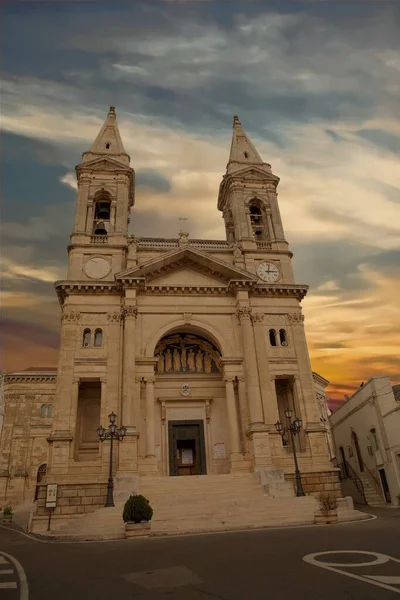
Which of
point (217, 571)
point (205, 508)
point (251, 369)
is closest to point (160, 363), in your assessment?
point (251, 369)

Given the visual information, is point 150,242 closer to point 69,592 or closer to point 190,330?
point 190,330

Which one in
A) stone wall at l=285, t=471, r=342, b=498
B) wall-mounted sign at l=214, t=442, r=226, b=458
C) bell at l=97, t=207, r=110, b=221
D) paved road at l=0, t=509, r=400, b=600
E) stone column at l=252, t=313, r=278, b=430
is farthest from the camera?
bell at l=97, t=207, r=110, b=221

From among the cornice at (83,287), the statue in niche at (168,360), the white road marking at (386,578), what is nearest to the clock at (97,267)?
the cornice at (83,287)

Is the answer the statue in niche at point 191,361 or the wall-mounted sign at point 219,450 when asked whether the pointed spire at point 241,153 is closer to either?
the statue in niche at point 191,361

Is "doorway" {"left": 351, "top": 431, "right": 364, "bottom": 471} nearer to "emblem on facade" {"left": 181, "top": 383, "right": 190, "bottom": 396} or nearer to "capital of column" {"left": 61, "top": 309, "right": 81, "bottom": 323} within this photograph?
"emblem on facade" {"left": 181, "top": 383, "right": 190, "bottom": 396}

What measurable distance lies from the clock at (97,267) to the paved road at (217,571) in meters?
19.1

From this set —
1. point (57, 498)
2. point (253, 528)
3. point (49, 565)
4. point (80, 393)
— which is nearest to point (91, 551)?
point (49, 565)

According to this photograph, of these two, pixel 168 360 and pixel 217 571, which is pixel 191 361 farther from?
pixel 217 571

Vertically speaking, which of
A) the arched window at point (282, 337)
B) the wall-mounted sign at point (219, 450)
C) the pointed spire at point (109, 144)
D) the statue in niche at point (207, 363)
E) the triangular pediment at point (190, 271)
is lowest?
the wall-mounted sign at point (219, 450)

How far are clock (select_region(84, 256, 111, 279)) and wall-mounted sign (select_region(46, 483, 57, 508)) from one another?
13315 mm

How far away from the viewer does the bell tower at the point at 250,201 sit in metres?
32.6

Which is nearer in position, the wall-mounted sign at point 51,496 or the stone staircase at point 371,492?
the wall-mounted sign at point 51,496

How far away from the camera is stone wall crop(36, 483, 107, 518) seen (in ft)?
69.7

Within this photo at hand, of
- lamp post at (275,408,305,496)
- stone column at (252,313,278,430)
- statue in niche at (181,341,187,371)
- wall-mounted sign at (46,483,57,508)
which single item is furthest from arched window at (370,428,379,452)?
wall-mounted sign at (46,483,57,508)
